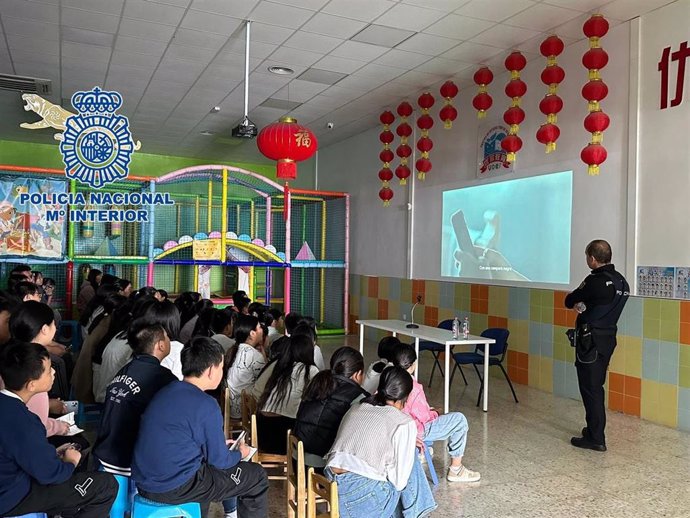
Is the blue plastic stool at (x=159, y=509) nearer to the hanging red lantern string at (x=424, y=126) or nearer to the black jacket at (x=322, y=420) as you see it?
the black jacket at (x=322, y=420)

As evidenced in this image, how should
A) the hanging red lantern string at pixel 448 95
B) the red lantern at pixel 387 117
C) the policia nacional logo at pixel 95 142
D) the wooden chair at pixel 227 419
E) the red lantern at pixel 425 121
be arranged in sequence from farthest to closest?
1. the red lantern at pixel 387 117
2. the red lantern at pixel 425 121
3. the hanging red lantern string at pixel 448 95
4. the policia nacional logo at pixel 95 142
5. the wooden chair at pixel 227 419

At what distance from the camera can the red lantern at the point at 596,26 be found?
484 centimetres

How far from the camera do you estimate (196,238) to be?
8023mm

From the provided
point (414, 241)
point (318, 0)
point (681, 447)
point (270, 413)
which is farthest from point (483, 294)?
point (270, 413)

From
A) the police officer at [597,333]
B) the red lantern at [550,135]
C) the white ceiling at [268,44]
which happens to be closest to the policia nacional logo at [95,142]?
the white ceiling at [268,44]

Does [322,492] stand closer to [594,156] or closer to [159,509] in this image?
[159,509]

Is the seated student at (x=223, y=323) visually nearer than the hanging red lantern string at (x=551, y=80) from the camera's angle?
Yes

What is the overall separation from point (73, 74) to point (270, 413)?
5.39m

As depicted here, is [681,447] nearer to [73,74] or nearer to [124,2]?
[124,2]

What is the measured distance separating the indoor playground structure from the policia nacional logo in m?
0.41

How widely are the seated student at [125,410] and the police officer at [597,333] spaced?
9.86ft

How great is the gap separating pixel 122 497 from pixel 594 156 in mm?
4322

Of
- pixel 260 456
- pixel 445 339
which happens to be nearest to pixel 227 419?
pixel 260 456

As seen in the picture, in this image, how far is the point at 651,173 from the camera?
197 inches
